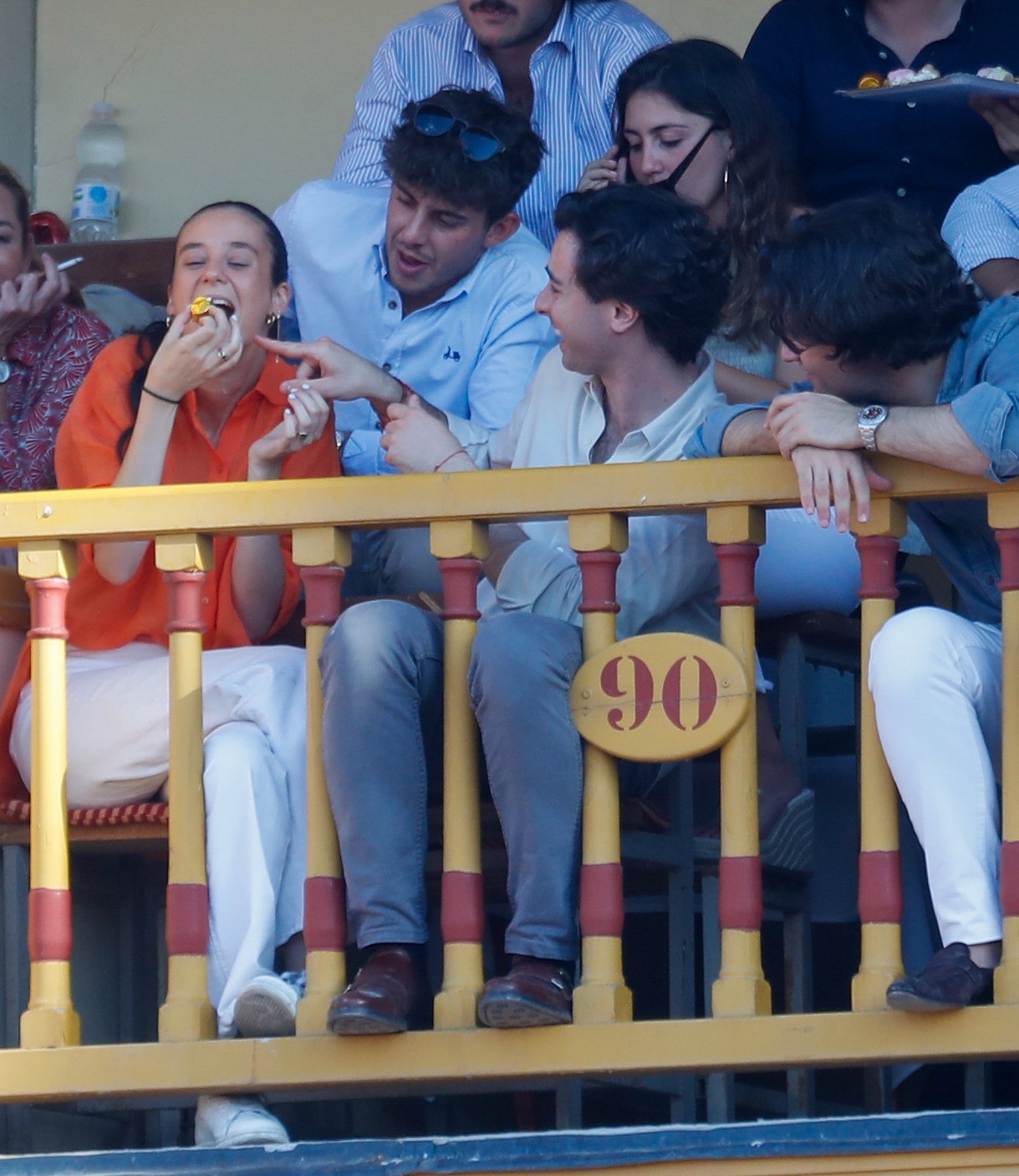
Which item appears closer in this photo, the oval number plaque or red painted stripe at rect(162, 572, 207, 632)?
the oval number plaque

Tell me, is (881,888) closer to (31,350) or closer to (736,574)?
(736,574)

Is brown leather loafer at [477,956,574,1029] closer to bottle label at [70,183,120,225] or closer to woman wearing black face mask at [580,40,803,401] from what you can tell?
woman wearing black face mask at [580,40,803,401]

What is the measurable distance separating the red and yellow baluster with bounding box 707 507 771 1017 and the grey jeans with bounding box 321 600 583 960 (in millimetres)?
197

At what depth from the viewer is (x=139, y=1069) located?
296cm

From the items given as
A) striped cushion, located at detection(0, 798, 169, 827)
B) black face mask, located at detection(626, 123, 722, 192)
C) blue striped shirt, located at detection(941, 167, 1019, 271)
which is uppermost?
black face mask, located at detection(626, 123, 722, 192)

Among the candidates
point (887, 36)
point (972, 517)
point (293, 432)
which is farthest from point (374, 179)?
point (972, 517)

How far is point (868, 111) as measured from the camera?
13.7 ft

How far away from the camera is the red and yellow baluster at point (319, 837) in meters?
2.97

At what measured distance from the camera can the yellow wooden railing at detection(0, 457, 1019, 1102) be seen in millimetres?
2838

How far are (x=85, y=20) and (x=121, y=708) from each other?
289 cm

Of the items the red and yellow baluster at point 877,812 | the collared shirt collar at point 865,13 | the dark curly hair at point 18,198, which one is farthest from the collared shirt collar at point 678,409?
the dark curly hair at point 18,198

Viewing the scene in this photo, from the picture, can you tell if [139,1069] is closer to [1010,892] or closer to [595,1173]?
[595,1173]

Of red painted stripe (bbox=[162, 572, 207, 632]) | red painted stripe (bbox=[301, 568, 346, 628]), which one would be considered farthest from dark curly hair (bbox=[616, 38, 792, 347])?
red painted stripe (bbox=[162, 572, 207, 632])

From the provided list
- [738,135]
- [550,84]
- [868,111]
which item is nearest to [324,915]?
[738,135]
